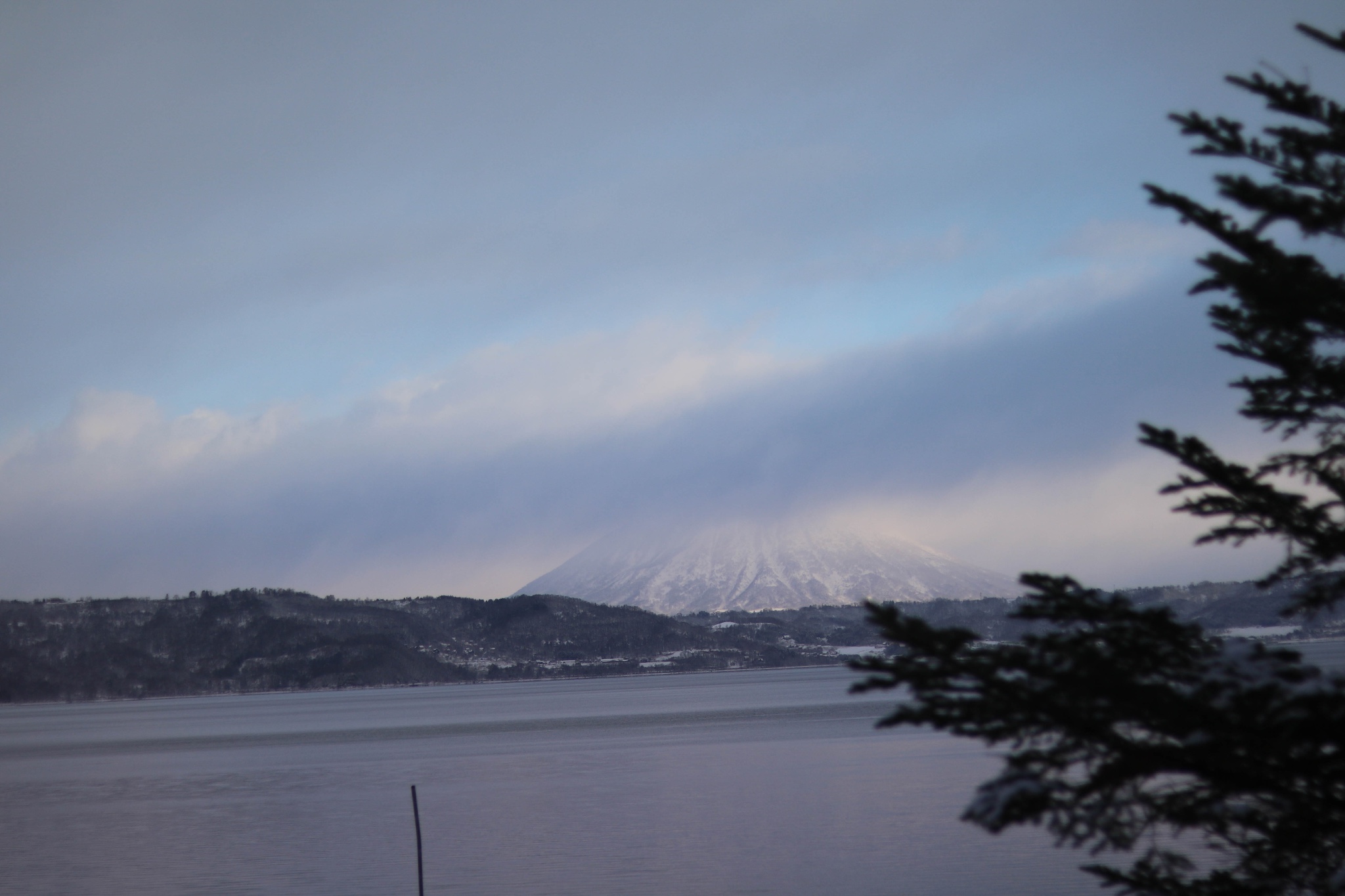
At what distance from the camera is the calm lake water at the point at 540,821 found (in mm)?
38625

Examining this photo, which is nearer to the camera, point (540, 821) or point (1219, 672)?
point (1219, 672)

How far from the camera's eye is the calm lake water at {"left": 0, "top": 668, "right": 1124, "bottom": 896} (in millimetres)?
38625

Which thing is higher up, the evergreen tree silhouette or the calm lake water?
the evergreen tree silhouette

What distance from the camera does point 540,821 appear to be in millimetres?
53250

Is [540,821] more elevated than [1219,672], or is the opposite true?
[1219,672]

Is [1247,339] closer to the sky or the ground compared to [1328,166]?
closer to the ground

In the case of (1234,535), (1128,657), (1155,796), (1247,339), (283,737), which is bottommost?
(283,737)

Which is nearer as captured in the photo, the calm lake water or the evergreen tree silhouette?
the evergreen tree silhouette

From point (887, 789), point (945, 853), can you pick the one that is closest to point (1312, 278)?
point (945, 853)

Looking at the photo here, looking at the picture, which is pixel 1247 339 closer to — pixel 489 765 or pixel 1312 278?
pixel 1312 278

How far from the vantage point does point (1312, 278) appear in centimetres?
1038

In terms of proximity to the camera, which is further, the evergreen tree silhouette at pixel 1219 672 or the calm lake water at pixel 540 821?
the calm lake water at pixel 540 821

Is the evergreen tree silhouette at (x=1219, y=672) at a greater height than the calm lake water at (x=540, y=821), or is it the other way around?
the evergreen tree silhouette at (x=1219, y=672)

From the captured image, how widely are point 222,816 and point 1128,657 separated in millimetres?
59414
